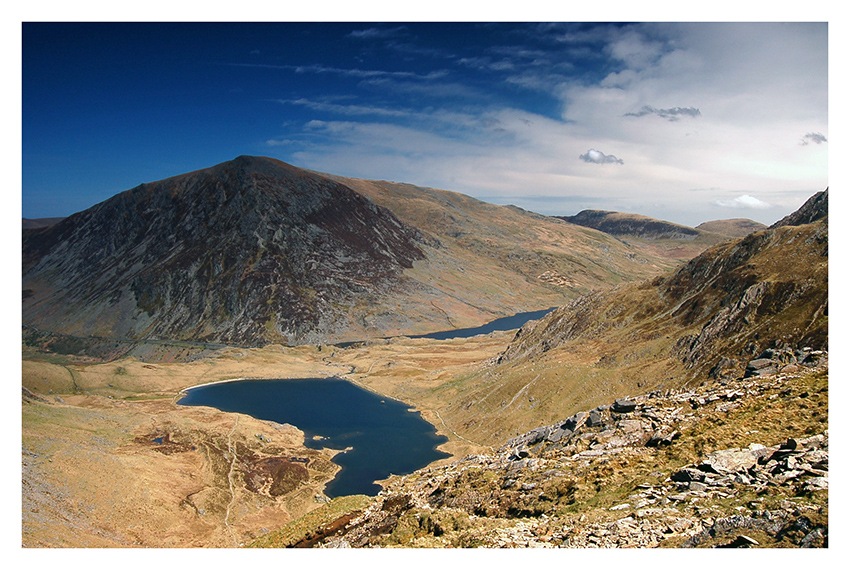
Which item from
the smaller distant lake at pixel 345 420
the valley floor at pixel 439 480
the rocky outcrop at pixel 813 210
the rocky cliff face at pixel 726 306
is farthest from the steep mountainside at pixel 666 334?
the valley floor at pixel 439 480

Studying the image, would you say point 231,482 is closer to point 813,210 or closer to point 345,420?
point 345,420

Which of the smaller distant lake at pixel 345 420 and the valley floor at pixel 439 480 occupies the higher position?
the valley floor at pixel 439 480

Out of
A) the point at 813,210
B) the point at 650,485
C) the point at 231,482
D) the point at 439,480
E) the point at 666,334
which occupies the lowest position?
the point at 231,482

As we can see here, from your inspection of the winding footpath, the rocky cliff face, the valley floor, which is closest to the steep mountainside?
the rocky cliff face

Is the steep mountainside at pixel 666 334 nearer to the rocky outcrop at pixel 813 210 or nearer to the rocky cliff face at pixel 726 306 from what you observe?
the rocky cliff face at pixel 726 306

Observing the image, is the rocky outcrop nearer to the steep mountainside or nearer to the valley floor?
the steep mountainside

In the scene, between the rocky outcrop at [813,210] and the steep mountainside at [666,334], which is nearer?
the steep mountainside at [666,334]

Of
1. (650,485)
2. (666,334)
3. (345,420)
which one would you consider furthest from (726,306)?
(345,420)
